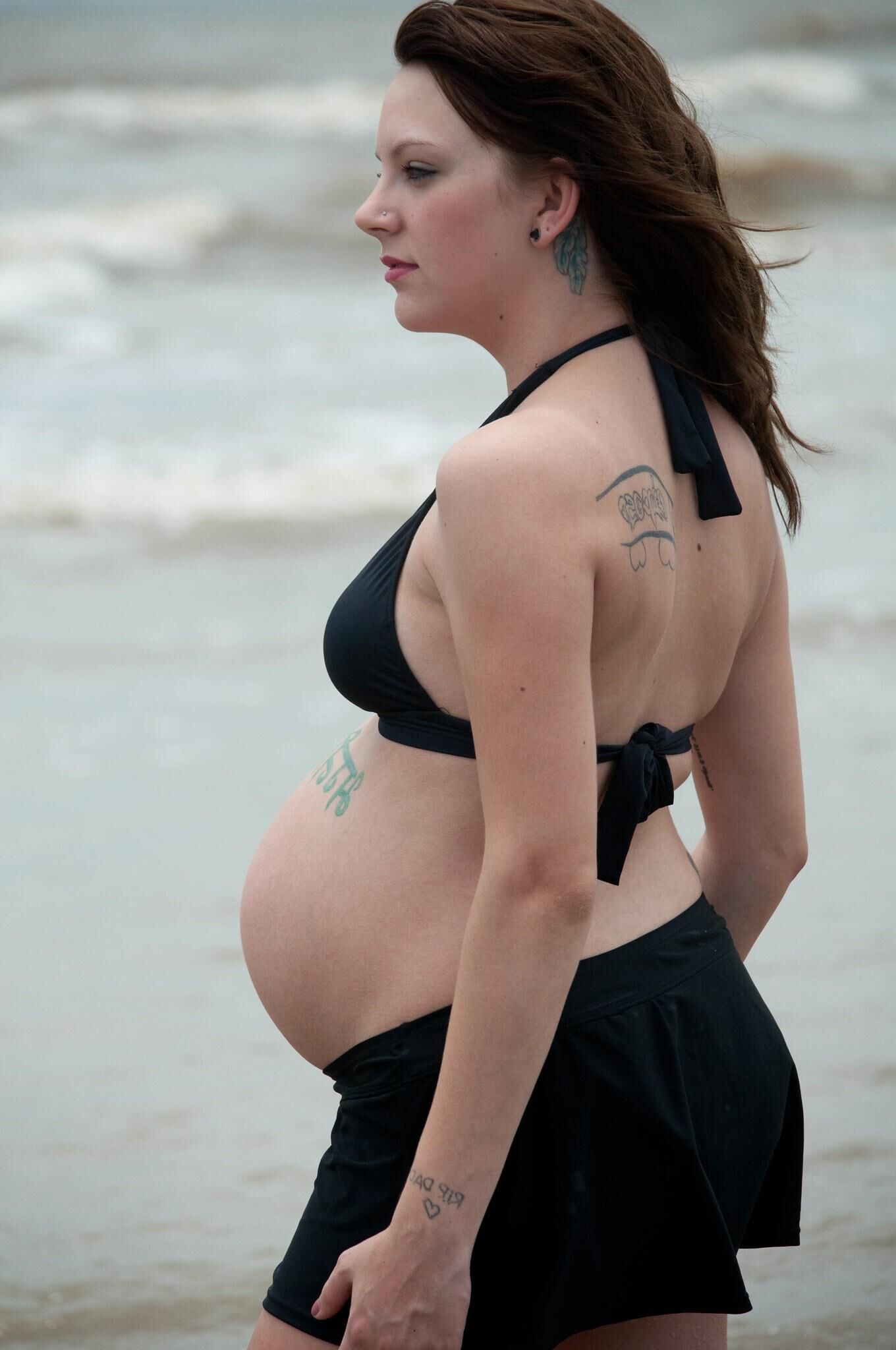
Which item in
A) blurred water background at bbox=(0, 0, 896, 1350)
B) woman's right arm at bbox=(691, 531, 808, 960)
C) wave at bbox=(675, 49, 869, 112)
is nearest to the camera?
woman's right arm at bbox=(691, 531, 808, 960)

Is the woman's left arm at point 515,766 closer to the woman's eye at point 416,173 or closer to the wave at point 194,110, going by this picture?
the woman's eye at point 416,173

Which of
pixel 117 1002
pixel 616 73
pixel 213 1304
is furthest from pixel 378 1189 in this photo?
pixel 117 1002

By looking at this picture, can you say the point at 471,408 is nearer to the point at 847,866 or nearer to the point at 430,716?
the point at 847,866

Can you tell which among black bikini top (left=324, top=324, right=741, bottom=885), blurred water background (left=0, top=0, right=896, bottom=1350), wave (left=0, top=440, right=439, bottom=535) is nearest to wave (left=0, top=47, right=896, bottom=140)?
blurred water background (left=0, top=0, right=896, bottom=1350)

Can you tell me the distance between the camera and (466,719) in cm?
137

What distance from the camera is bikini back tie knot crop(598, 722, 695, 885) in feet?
4.55

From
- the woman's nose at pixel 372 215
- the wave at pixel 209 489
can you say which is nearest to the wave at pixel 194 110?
the wave at pixel 209 489

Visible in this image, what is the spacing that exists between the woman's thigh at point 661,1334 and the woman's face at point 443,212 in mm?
1038

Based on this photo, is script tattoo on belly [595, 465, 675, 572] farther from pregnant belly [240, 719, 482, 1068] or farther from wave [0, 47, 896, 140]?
wave [0, 47, 896, 140]

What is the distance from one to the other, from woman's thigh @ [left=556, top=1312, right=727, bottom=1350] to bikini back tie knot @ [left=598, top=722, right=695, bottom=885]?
0.51m

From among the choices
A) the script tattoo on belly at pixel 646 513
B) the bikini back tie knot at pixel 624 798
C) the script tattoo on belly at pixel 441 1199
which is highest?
the script tattoo on belly at pixel 646 513

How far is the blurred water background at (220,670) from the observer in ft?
9.44

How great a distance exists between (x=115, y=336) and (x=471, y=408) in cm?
376

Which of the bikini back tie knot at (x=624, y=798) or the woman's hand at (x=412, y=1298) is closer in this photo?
the woman's hand at (x=412, y=1298)
